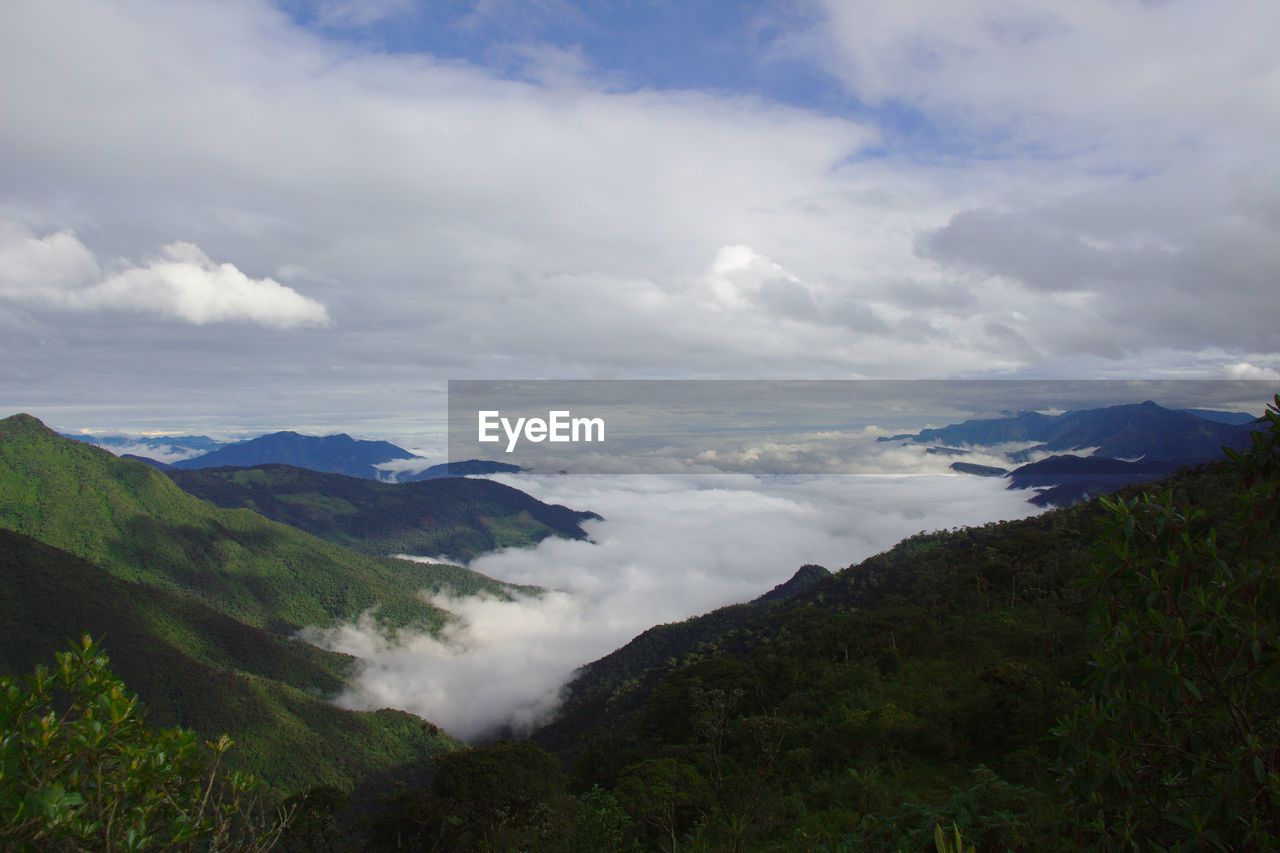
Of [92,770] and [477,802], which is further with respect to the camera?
[477,802]

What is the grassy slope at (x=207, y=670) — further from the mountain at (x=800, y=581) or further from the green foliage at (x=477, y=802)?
the green foliage at (x=477, y=802)

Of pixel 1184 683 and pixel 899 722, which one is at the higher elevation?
pixel 1184 683

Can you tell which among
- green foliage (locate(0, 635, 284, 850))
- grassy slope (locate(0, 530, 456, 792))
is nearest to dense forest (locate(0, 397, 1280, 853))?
green foliage (locate(0, 635, 284, 850))

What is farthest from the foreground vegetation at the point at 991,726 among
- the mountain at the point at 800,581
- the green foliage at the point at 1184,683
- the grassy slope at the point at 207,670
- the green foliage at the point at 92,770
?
the grassy slope at the point at 207,670

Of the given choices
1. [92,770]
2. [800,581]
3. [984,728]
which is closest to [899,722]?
[984,728]

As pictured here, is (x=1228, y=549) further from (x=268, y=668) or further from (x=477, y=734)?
(x=477, y=734)

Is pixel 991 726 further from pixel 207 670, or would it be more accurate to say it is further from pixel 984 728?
pixel 207 670

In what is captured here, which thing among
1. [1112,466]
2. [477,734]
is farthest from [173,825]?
[1112,466]
